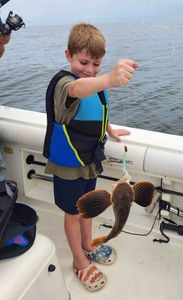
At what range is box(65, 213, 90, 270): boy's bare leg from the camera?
1.98 metres

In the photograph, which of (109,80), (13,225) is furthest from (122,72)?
(13,225)

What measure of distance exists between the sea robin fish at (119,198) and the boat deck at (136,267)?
687 millimetres

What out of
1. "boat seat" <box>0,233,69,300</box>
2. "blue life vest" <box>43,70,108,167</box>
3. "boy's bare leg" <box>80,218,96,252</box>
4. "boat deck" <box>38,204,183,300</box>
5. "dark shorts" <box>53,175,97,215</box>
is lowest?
"boat deck" <box>38,204,183,300</box>

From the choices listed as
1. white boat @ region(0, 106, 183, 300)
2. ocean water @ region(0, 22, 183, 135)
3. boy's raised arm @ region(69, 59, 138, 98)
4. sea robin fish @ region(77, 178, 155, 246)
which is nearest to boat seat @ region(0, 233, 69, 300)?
white boat @ region(0, 106, 183, 300)

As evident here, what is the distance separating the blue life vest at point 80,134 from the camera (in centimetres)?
171

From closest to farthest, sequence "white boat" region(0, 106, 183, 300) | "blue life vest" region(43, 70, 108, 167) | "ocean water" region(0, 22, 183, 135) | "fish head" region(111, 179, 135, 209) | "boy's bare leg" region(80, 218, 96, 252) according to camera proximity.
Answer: "fish head" region(111, 179, 135, 209)
"white boat" region(0, 106, 183, 300)
"blue life vest" region(43, 70, 108, 167)
"boy's bare leg" region(80, 218, 96, 252)
"ocean water" region(0, 22, 183, 135)

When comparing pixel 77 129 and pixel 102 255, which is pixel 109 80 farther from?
pixel 102 255

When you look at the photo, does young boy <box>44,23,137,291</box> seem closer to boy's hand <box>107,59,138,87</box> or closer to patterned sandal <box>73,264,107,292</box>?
patterned sandal <box>73,264,107,292</box>

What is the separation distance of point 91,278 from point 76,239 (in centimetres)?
23

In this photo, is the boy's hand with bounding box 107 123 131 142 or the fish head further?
the boy's hand with bounding box 107 123 131 142

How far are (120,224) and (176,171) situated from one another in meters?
0.62

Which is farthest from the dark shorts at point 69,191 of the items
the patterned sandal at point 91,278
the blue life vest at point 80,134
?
the patterned sandal at point 91,278

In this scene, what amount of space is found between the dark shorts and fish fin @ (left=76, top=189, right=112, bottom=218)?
0.38 metres

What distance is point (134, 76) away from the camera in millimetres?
7680
